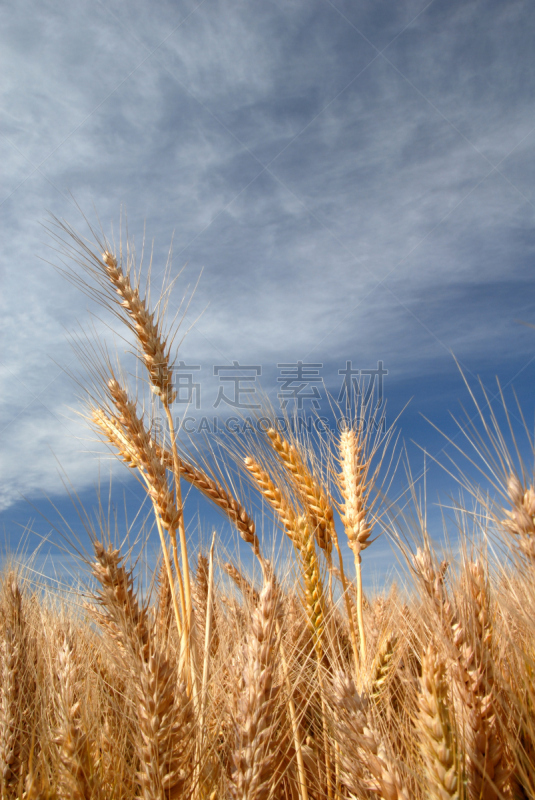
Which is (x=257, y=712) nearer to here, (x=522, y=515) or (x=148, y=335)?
(x=522, y=515)

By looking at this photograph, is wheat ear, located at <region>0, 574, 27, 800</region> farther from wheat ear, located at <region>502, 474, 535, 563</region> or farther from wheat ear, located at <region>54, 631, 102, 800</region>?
wheat ear, located at <region>502, 474, 535, 563</region>

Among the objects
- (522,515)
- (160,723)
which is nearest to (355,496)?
(522,515)

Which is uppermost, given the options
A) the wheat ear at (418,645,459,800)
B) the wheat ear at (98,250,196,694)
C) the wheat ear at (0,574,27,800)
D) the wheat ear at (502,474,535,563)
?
the wheat ear at (98,250,196,694)

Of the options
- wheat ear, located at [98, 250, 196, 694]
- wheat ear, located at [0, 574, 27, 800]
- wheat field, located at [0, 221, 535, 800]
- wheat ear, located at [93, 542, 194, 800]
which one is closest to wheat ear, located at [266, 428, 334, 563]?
wheat field, located at [0, 221, 535, 800]

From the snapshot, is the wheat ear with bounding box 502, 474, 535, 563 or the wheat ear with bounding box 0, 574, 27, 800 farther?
the wheat ear with bounding box 0, 574, 27, 800

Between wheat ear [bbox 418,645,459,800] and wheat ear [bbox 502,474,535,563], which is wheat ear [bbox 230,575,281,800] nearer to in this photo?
wheat ear [bbox 418,645,459,800]

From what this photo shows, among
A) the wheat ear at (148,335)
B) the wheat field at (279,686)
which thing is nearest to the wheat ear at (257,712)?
the wheat field at (279,686)

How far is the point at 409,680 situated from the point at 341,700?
40cm

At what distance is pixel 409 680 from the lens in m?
1.69

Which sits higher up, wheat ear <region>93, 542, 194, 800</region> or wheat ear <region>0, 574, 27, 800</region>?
wheat ear <region>93, 542, 194, 800</region>

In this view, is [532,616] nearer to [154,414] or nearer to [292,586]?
[292,586]

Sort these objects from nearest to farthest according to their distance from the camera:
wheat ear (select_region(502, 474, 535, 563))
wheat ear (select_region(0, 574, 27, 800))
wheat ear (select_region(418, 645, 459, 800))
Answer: wheat ear (select_region(418, 645, 459, 800)), wheat ear (select_region(502, 474, 535, 563)), wheat ear (select_region(0, 574, 27, 800))

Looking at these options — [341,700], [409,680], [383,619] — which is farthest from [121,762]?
[383,619]

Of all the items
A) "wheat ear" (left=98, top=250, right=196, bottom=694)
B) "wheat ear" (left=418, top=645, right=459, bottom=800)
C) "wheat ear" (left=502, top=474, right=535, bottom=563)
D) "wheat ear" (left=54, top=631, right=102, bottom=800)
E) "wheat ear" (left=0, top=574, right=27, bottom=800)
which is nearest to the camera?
"wheat ear" (left=418, top=645, right=459, bottom=800)
